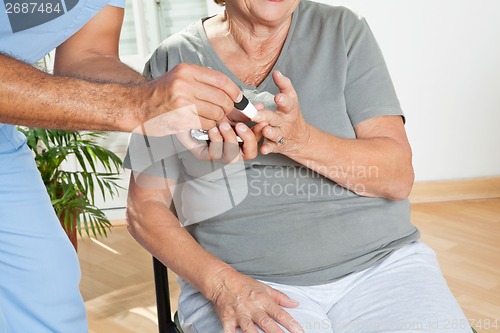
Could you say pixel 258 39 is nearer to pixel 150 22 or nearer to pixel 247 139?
pixel 247 139

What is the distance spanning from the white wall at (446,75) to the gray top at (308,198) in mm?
2055

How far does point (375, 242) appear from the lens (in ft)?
5.33

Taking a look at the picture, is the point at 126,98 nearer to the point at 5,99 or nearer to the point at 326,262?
the point at 5,99

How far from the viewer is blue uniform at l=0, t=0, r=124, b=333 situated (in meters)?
1.32

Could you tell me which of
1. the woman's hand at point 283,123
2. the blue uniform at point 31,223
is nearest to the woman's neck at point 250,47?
the woman's hand at point 283,123

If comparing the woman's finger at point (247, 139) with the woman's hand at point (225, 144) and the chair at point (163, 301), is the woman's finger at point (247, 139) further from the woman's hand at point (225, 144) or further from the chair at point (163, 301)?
the chair at point (163, 301)

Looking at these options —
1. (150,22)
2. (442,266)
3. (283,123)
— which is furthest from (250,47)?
(150,22)

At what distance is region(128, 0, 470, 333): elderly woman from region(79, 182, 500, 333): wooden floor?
1.14m

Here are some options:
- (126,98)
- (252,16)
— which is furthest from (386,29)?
(126,98)

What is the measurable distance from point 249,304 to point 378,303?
10.4 inches

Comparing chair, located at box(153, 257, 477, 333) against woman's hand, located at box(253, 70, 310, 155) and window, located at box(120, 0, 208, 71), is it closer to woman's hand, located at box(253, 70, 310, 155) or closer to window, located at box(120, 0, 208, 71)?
woman's hand, located at box(253, 70, 310, 155)

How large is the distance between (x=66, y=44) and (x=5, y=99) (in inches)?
14.9

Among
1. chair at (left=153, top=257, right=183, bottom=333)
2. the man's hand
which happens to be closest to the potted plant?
chair at (left=153, top=257, right=183, bottom=333)

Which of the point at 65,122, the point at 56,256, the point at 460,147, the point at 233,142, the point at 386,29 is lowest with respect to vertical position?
the point at 460,147
